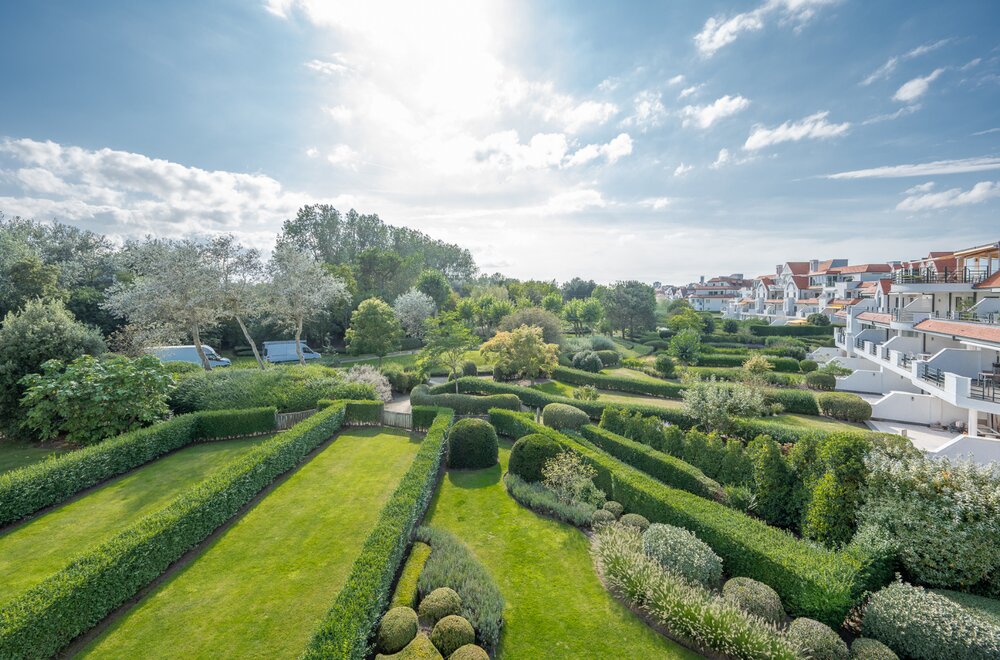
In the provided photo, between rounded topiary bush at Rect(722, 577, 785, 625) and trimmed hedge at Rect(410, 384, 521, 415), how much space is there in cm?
1627

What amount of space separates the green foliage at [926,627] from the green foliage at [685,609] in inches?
85.9

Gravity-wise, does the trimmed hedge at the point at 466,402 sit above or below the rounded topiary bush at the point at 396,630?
above

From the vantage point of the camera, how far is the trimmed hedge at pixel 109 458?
38.1 ft

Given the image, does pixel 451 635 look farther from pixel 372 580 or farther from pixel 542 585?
pixel 542 585

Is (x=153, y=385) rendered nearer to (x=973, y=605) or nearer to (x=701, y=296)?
(x=973, y=605)

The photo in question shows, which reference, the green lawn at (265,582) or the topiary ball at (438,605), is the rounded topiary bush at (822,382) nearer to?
the green lawn at (265,582)

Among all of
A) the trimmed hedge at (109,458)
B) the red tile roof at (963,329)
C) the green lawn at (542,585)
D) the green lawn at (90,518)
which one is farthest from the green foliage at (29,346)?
the red tile roof at (963,329)

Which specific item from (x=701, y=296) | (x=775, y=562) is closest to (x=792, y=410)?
(x=775, y=562)

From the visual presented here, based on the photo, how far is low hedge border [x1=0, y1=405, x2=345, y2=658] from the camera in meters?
6.80

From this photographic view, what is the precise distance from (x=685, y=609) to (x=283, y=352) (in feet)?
138

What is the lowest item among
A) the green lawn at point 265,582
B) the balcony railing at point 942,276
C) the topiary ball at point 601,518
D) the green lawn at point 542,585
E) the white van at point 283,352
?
the green lawn at point 542,585

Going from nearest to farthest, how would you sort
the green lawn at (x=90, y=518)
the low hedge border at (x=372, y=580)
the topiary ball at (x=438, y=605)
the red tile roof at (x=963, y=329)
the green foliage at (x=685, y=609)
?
the low hedge border at (x=372, y=580) < the green foliage at (x=685, y=609) < the topiary ball at (x=438, y=605) < the green lawn at (x=90, y=518) < the red tile roof at (x=963, y=329)

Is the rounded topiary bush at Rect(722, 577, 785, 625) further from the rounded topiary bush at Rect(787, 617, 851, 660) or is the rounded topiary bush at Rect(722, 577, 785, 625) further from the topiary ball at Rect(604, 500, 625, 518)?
the topiary ball at Rect(604, 500, 625, 518)

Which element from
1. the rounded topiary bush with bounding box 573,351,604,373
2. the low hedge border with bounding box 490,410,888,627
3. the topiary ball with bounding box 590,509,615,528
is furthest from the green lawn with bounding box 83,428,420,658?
the rounded topiary bush with bounding box 573,351,604,373
